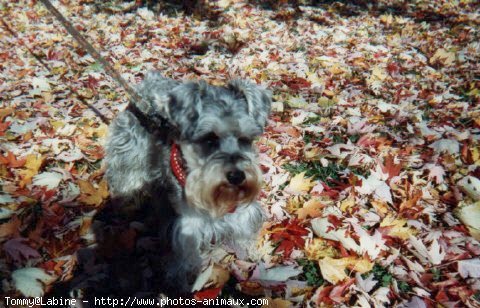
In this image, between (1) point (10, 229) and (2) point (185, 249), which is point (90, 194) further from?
(2) point (185, 249)

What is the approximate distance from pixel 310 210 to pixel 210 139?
4.90ft

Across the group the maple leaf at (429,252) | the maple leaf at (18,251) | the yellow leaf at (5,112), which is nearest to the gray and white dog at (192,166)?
the maple leaf at (18,251)

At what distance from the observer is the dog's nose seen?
9.87 feet

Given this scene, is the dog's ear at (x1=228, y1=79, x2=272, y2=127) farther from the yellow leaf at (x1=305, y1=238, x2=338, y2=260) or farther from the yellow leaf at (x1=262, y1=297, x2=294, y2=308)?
the yellow leaf at (x1=262, y1=297, x2=294, y2=308)

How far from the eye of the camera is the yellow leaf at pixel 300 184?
4477 mm

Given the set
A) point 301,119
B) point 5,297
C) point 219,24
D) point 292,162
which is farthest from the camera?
point 219,24

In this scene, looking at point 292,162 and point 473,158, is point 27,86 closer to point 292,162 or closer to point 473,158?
point 292,162

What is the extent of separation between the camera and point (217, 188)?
307cm

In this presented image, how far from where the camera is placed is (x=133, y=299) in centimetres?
340

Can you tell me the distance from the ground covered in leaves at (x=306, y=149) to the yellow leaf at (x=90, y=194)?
1.0 inches

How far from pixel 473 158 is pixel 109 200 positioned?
4387 mm

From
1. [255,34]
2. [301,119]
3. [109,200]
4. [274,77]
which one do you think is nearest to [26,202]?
[109,200]

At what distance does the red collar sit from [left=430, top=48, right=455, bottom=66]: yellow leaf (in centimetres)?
612

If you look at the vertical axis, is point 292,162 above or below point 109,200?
above
